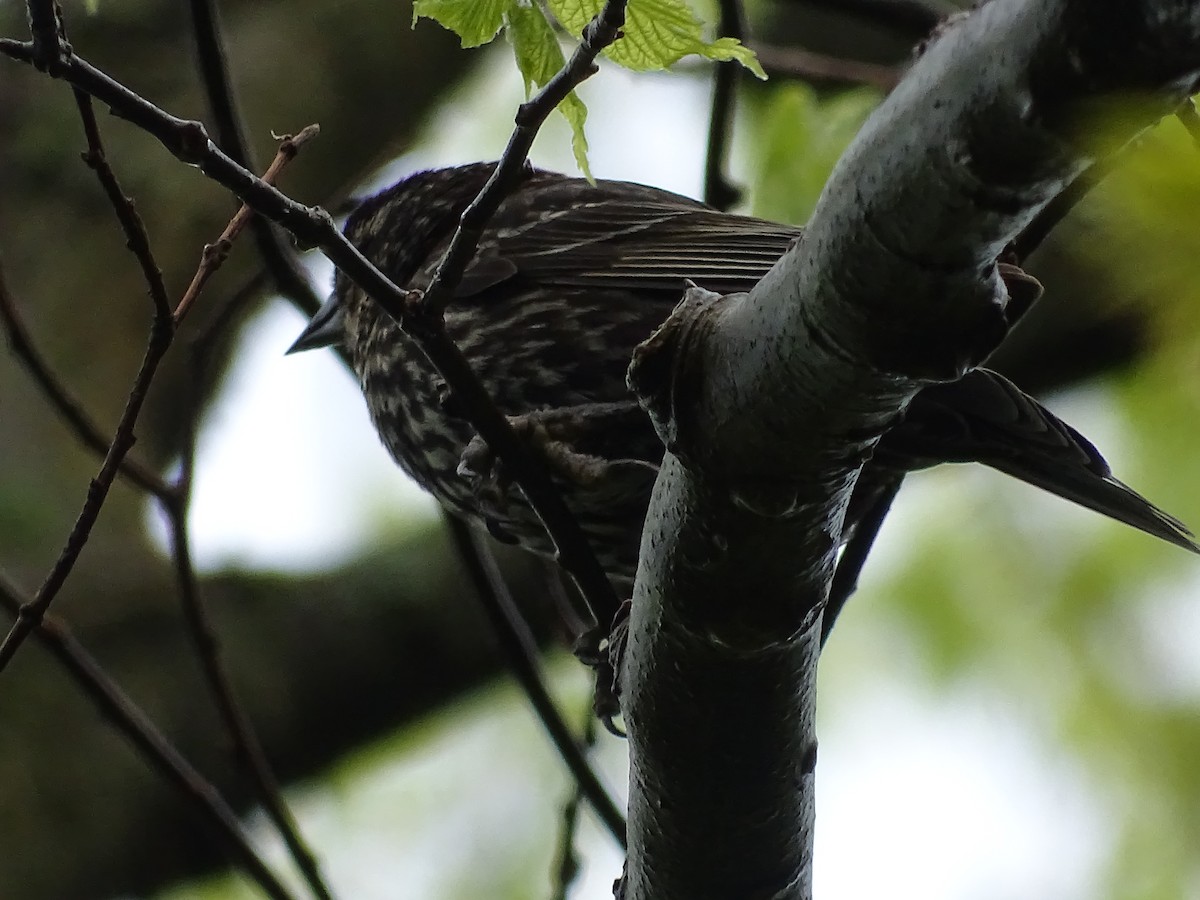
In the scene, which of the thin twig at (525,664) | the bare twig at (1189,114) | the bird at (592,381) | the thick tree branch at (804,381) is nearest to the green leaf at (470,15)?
the thick tree branch at (804,381)

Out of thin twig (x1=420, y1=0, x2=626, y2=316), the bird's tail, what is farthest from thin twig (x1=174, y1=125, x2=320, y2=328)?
the bird's tail

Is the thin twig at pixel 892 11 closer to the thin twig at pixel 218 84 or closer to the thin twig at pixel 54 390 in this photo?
the thin twig at pixel 218 84

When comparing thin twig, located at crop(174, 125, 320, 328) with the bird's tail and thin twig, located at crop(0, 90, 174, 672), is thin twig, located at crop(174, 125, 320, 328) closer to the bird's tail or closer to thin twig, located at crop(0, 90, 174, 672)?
thin twig, located at crop(0, 90, 174, 672)

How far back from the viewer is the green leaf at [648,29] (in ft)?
4.83

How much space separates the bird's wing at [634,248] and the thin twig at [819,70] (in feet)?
1.41

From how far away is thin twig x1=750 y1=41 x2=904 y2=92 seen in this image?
3.01 m

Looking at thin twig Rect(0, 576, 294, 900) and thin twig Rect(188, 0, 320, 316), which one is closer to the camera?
thin twig Rect(188, 0, 320, 316)

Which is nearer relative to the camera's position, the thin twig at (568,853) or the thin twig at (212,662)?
the thin twig at (212,662)

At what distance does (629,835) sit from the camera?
1661 millimetres

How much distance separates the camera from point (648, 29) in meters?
1.49

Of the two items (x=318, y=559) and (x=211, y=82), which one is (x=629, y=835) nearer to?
(x=211, y=82)

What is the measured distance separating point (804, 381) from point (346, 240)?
569mm

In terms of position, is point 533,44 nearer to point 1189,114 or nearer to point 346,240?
point 346,240

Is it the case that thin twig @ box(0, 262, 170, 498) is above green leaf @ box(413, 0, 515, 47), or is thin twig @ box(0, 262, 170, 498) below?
above
